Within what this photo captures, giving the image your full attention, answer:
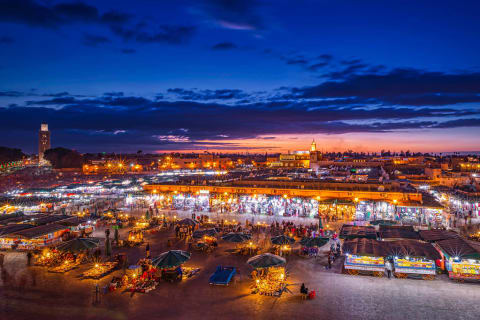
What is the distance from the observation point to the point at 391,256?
1402cm

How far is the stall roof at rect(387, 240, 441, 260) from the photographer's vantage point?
45.2 ft

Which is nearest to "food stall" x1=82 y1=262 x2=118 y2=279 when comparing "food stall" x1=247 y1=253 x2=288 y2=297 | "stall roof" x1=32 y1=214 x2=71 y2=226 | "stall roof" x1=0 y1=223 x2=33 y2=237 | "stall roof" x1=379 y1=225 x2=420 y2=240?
"food stall" x1=247 y1=253 x2=288 y2=297

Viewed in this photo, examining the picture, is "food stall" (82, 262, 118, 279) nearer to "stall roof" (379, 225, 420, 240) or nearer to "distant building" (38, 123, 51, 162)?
"stall roof" (379, 225, 420, 240)

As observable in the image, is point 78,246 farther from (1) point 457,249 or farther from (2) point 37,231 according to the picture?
(1) point 457,249

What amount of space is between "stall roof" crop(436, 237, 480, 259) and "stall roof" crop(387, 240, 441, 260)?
54 cm

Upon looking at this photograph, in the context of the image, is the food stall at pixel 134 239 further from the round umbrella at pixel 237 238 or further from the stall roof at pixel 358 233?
the stall roof at pixel 358 233

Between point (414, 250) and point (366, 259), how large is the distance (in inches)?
80.0

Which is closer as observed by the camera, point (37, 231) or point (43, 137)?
point (37, 231)

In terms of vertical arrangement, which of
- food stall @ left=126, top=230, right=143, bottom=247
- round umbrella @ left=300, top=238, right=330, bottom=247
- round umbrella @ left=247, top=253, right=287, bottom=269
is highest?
round umbrella @ left=247, top=253, right=287, bottom=269

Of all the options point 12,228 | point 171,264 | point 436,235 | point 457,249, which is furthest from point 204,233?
point 457,249

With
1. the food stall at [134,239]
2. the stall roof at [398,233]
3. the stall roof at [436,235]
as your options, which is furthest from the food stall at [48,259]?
the stall roof at [436,235]

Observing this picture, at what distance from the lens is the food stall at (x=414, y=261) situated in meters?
13.7

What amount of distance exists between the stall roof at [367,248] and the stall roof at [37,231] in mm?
16282

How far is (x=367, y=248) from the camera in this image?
48.3 ft
